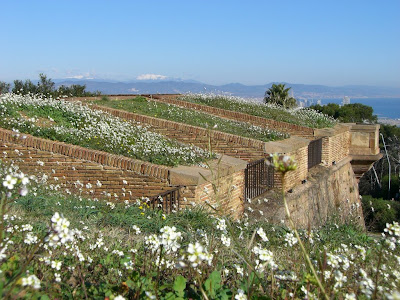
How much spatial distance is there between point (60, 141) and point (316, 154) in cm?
845

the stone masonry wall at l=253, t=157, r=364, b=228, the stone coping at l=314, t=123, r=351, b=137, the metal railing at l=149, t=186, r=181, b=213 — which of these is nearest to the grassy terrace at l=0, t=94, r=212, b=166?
the metal railing at l=149, t=186, r=181, b=213

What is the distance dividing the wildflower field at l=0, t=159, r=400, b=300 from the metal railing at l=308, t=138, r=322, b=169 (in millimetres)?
8316

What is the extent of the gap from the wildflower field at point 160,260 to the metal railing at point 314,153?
8316 millimetres

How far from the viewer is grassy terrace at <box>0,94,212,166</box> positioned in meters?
8.16

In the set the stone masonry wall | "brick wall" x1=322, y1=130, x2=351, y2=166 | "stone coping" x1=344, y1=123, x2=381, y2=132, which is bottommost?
the stone masonry wall

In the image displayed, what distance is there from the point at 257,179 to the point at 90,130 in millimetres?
3603

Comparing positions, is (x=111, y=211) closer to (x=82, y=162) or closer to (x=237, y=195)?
(x=82, y=162)

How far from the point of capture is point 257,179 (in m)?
10.1

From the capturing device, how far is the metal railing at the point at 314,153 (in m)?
13.6

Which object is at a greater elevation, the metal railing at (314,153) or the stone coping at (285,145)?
the stone coping at (285,145)

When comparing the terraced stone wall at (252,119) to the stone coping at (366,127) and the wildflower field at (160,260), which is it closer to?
the stone coping at (366,127)

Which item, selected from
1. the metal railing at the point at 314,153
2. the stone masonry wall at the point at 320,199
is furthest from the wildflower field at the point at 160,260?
the metal railing at the point at 314,153

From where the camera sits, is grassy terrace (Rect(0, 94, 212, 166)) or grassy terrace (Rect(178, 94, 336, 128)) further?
grassy terrace (Rect(178, 94, 336, 128))

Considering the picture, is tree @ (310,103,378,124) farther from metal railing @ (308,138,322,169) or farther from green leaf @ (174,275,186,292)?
green leaf @ (174,275,186,292)
